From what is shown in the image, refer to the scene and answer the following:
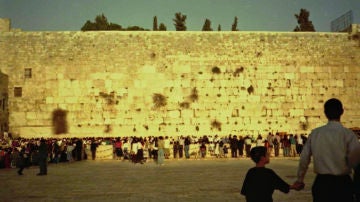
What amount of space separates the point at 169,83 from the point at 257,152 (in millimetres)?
16740

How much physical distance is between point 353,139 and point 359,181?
79 centimetres

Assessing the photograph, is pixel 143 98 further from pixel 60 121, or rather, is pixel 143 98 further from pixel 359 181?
pixel 359 181

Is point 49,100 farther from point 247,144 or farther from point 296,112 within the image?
point 296,112

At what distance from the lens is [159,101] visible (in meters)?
20.4

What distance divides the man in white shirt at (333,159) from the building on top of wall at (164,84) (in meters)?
16.6

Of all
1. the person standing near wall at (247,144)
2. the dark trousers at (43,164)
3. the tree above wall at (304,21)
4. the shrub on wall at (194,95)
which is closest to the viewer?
the dark trousers at (43,164)

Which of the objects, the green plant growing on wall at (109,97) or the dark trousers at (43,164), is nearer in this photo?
the dark trousers at (43,164)

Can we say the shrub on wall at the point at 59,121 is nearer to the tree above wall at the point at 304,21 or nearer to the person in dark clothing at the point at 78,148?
the person in dark clothing at the point at 78,148

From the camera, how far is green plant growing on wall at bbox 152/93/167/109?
66.7 ft

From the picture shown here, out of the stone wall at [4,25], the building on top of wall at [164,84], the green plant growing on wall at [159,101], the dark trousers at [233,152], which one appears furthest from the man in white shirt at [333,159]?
the stone wall at [4,25]

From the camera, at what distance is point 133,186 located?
888 cm

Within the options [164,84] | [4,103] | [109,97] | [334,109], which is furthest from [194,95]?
[334,109]

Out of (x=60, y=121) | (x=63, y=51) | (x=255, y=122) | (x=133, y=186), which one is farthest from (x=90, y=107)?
(x=133, y=186)

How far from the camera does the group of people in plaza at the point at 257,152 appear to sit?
11.5 ft
